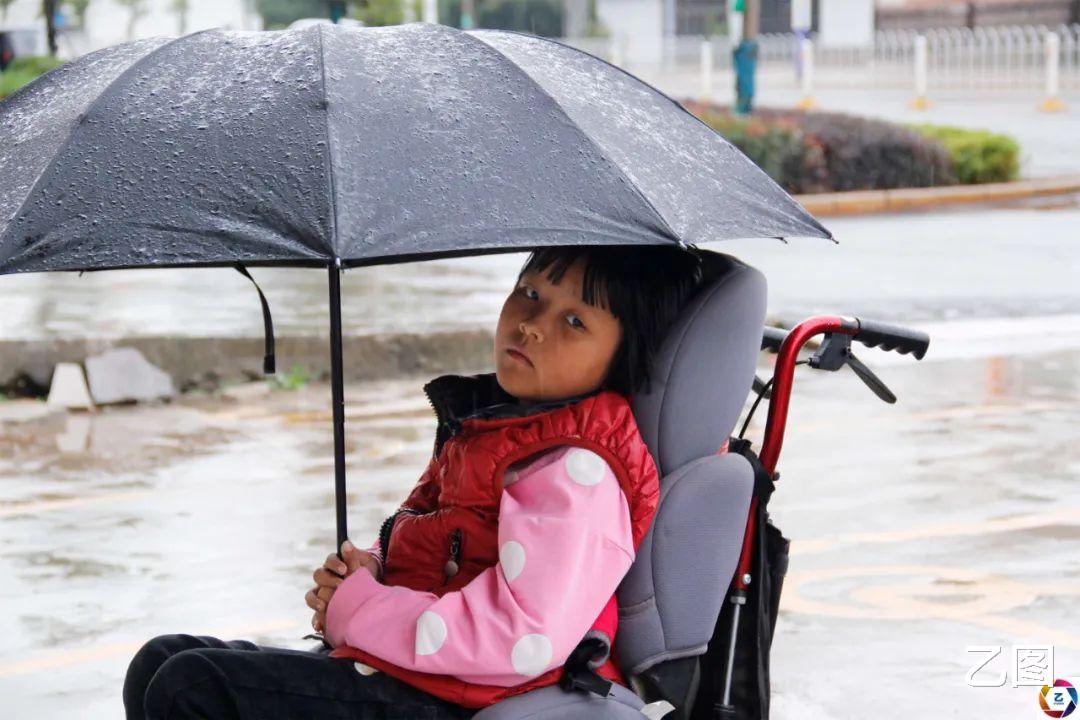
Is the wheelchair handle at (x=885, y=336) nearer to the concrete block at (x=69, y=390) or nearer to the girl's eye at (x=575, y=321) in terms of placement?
the girl's eye at (x=575, y=321)

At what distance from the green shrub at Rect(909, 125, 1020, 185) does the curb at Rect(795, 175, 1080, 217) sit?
191mm

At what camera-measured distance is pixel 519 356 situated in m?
2.87

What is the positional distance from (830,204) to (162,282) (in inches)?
292

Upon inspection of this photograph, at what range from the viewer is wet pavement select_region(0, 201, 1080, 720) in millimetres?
4578

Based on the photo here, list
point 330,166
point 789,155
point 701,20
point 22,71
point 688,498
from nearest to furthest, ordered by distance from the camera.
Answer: point 330,166
point 688,498
point 789,155
point 22,71
point 701,20

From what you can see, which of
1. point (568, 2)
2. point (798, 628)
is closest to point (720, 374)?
point (798, 628)

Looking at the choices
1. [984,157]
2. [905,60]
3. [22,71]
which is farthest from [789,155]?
[905,60]

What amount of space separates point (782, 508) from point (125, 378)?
3.51 m

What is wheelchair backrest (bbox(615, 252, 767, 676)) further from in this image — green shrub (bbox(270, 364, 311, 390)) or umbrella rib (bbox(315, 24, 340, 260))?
green shrub (bbox(270, 364, 311, 390))

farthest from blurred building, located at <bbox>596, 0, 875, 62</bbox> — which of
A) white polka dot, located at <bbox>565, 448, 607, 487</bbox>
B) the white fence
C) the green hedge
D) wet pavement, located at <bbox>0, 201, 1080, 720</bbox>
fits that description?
white polka dot, located at <bbox>565, 448, 607, 487</bbox>

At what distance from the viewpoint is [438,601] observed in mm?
2670

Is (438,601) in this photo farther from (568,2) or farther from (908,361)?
(568,2)

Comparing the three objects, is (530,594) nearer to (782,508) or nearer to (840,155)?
(782,508)

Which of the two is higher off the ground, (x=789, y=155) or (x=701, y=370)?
(x=701, y=370)
